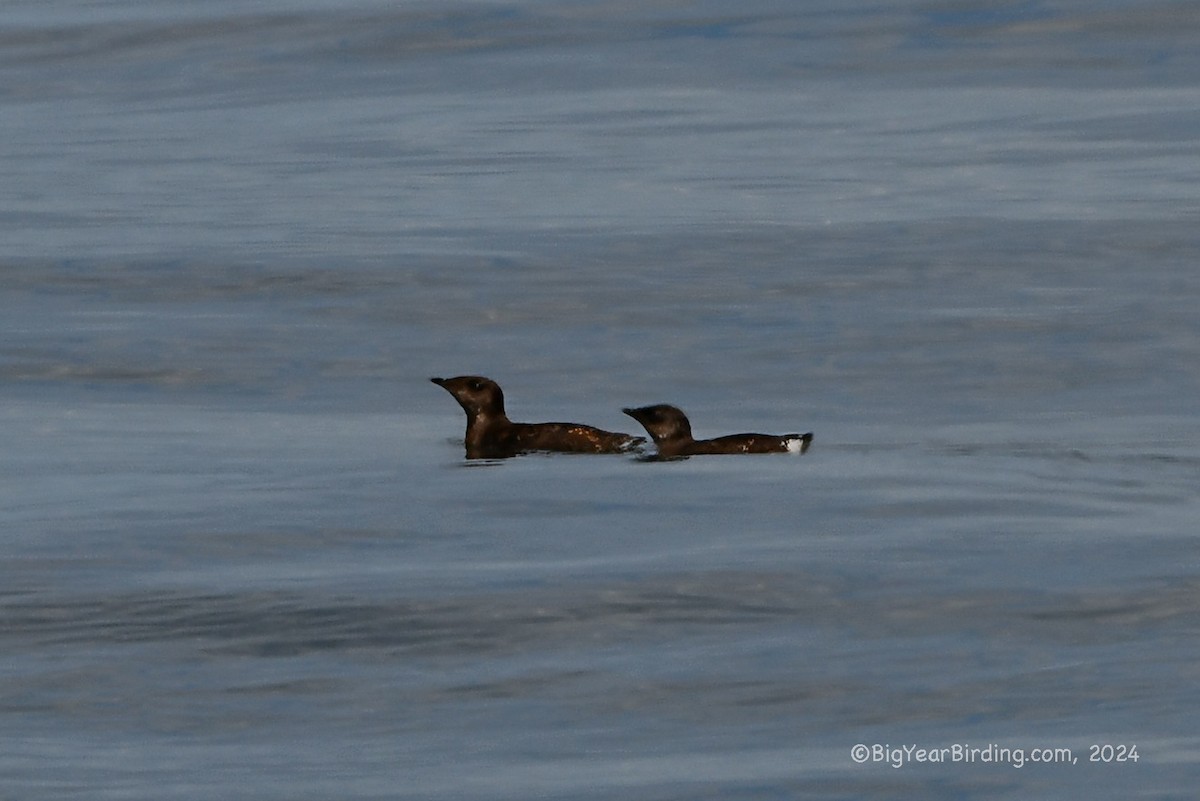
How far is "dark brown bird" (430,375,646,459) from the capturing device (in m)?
11.6

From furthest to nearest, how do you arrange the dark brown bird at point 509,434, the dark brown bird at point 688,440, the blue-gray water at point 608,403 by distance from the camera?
the dark brown bird at point 509,434 → the dark brown bird at point 688,440 → the blue-gray water at point 608,403

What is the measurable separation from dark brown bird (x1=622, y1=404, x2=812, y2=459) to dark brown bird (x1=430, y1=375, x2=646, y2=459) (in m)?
0.16

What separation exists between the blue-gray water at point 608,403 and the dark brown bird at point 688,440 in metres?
0.12

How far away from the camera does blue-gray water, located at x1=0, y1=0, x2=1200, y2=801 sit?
7.34 meters

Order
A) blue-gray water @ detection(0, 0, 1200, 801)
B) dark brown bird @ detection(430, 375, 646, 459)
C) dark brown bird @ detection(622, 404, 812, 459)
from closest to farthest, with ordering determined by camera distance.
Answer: blue-gray water @ detection(0, 0, 1200, 801) → dark brown bird @ detection(622, 404, 812, 459) → dark brown bird @ detection(430, 375, 646, 459)

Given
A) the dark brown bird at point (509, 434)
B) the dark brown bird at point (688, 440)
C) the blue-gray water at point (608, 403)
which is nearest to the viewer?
the blue-gray water at point (608, 403)

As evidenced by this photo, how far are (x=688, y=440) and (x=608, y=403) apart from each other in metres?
1.85

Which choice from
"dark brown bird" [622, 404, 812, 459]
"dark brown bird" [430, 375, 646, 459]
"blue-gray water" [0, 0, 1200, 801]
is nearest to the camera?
"blue-gray water" [0, 0, 1200, 801]

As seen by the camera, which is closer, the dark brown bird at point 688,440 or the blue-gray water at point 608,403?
the blue-gray water at point 608,403

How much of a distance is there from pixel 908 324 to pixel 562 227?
4.18 metres

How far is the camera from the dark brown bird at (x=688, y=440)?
435 inches

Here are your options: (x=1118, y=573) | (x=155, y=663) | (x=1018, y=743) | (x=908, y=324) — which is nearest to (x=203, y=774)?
(x=155, y=663)

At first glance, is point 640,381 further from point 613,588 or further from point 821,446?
point 613,588

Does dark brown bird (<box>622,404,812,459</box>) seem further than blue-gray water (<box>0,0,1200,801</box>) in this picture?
Yes
